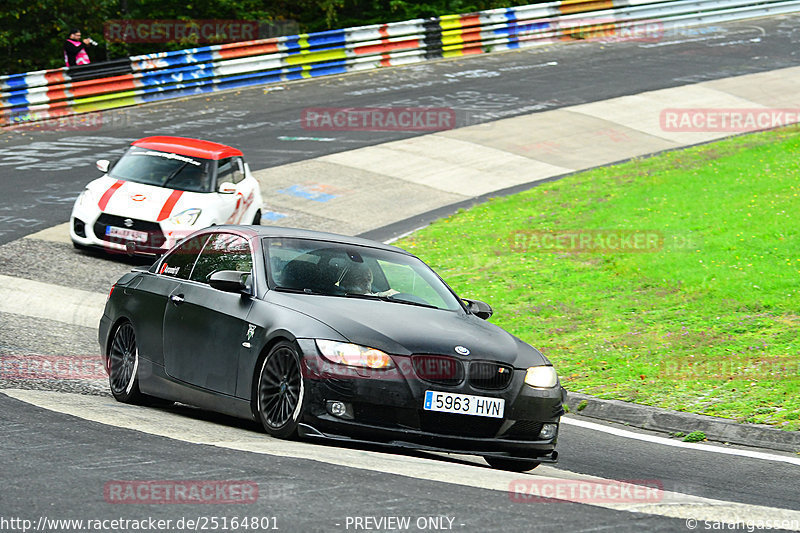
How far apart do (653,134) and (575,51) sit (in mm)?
9334

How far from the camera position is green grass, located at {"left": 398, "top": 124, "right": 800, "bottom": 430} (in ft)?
34.1

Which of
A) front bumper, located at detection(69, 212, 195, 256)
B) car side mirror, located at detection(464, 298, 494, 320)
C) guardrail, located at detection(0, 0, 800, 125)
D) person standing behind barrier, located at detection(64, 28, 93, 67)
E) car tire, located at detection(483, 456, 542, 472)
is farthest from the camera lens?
person standing behind barrier, located at detection(64, 28, 93, 67)

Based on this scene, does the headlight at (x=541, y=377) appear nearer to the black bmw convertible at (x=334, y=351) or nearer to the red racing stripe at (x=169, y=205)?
the black bmw convertible at (x=334, y=351)

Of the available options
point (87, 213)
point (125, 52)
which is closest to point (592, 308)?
point (87, 213)

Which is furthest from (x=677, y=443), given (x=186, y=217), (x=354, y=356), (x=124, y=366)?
(x=186, y=217)

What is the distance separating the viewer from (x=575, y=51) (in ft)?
115

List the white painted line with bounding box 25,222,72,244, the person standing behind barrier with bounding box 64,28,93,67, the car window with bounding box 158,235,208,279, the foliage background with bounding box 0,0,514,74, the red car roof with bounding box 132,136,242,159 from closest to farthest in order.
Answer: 1. the car window with bounding box 158,235,208,279
2. the white painted line with bounding box 25,222,72,244
3. the red car roof with bounding box 132,136,242,159
4. the person standing behind barrier with bounding box 64,28,93,67
5. the foliage background with bounding box 0,0,514,74

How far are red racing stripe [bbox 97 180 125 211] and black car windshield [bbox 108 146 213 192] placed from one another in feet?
0.71

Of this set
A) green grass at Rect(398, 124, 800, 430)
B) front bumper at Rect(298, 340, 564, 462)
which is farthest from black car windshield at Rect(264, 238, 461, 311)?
green grass at Rect(398, 124, 800, 430)

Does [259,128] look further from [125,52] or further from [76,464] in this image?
[76,464]

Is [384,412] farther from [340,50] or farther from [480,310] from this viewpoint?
[340,50]

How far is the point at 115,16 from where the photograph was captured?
105ft

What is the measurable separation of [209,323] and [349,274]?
1.03 metres

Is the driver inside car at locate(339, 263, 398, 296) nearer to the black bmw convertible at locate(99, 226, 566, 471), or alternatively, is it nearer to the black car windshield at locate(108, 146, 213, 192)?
the black bmw convertible at locate(99, 226, 566, 471)
